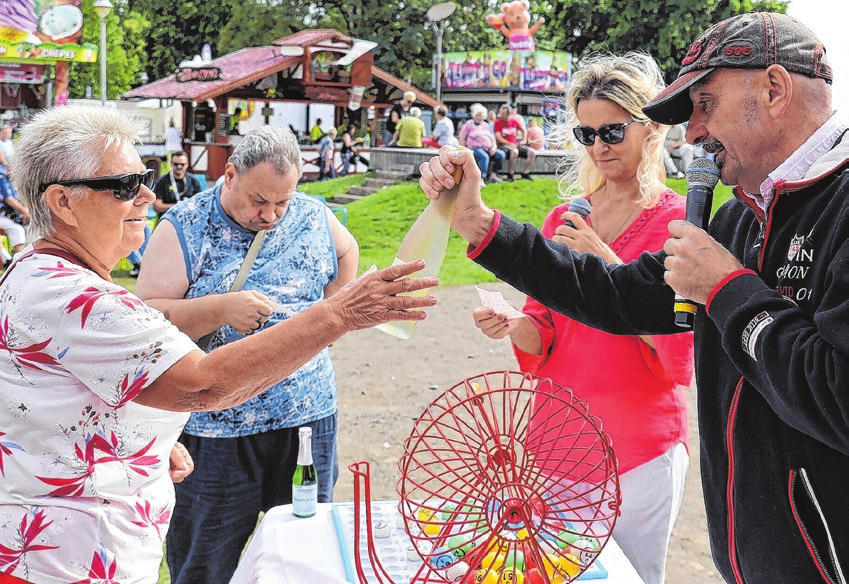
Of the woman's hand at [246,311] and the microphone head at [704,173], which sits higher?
the microphone head at [704,173]

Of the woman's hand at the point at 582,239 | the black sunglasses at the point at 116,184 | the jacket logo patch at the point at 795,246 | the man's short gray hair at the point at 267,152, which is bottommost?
the woman's hand at the point at 582,239

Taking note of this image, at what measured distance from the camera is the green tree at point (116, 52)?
36438 mm

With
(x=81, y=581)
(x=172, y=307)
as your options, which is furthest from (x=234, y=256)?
(x=81, y=581)

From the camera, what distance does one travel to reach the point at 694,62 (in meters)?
1.70

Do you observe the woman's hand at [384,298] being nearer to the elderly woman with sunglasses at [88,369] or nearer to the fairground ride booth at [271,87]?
the elderly woman with sunglasses at [88,369]

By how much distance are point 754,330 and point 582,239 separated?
110 centimetres

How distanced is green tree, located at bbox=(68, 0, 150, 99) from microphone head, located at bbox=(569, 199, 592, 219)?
37.1 meters

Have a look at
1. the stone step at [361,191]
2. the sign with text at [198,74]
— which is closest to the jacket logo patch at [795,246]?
the stone step at [361,191]

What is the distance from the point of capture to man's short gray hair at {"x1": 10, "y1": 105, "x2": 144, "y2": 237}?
194 cm

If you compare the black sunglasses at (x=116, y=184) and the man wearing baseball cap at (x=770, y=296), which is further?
the black sunglasses at (x=116, y=184)

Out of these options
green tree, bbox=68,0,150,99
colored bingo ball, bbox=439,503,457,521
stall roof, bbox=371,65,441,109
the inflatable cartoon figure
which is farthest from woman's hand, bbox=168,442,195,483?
green tree, bbox=68,0,150,99

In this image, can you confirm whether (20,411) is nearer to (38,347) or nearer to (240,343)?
(38,347)

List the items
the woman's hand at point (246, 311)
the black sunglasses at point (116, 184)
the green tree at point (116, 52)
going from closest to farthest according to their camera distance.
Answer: the black sunglasses at point (116, 184) → the woman's hand at point (246, 311) → the green tree at point (116, 52)

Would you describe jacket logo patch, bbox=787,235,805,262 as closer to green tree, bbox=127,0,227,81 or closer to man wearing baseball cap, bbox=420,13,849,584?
man wearing baseball cap, bbox=420,13,849,584
